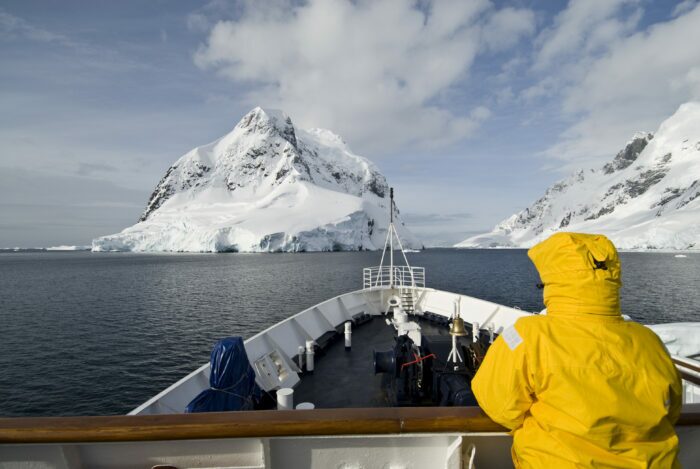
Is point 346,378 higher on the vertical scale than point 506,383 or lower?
lower

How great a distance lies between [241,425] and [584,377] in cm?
178

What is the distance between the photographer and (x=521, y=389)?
1.72 m

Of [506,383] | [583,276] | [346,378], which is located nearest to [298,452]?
[506,383]

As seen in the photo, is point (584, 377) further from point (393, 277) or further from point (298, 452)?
point (393, 277)

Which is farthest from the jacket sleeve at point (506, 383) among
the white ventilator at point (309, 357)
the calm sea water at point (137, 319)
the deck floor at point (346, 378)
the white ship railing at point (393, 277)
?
the calm sea water at point (137, 319)

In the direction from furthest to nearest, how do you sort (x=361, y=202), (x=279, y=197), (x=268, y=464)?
(x=279, y=197) → (x=361, y=202) → (x=268, y=464)

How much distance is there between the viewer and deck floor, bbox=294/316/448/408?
673 cm

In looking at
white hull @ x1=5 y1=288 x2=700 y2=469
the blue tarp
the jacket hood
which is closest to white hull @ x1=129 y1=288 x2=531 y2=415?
the blue tarp

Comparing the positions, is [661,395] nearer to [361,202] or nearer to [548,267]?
[548,267]

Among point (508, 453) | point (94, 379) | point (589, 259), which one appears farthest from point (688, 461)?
point (94, 379)

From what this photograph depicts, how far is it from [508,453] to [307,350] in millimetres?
6253

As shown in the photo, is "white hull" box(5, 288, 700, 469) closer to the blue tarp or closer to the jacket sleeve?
the jacket sleeve

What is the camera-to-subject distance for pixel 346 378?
25.4 ft

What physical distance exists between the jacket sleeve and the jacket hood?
10.9 inches
